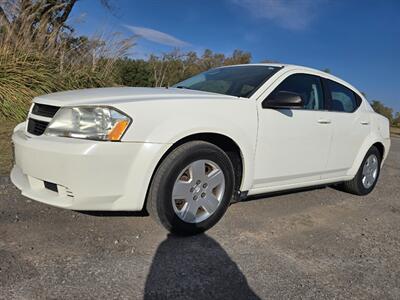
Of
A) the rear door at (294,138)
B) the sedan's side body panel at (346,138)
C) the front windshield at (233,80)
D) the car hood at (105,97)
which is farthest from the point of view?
the sedan's side body panel at (346,138)

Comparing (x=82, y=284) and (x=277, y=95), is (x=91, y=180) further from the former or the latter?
(x=277, y=95)

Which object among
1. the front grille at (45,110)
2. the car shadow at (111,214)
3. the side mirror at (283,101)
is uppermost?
the side mirror at (283,101)

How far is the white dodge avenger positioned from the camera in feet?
8.54

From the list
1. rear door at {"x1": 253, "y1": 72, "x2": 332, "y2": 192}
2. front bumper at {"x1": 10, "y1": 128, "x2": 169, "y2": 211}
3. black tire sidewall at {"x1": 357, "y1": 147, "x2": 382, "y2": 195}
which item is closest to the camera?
front bumper at {"x1": 10, "y1": 128, "x2": 169, "y2": 211}

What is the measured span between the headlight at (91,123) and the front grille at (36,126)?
0.18 meters

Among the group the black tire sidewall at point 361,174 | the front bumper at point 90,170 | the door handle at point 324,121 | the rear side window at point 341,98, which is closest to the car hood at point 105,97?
the front bumper at point 90,170

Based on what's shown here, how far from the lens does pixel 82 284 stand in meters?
2.21

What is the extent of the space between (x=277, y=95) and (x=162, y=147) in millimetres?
1346

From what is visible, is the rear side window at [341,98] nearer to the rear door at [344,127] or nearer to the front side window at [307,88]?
the rear door at [344,127]

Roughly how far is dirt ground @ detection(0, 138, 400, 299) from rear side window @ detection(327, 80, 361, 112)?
135 cm

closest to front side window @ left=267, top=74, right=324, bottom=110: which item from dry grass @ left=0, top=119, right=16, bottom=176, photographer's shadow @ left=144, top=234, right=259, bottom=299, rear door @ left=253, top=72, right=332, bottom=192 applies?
rear door @ left=253, top=72, right=332, bottom=192

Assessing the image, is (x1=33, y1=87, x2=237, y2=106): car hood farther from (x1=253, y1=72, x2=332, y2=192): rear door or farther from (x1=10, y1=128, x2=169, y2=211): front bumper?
(x1=253, y1=72, x2=332, y2=192): rear door

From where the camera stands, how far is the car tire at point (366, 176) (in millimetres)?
4793

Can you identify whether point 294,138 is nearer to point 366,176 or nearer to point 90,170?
point 366,176
